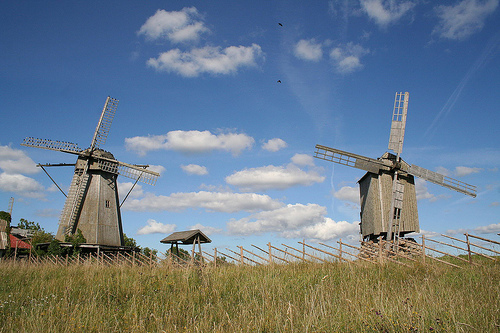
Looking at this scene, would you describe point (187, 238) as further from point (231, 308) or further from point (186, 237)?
point (231, 308)

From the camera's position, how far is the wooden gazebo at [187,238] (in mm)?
18666

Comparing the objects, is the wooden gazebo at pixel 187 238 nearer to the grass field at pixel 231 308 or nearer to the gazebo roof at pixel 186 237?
the gazebo roof at pixel 186 237

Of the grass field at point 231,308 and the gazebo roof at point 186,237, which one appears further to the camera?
the gazebo roof at point 186,237

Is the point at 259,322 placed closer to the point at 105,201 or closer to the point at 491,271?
the point at 491,271

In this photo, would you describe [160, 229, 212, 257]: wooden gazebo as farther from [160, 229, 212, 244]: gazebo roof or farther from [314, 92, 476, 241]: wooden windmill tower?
[314, 92, 476, 241]: wooden windmill tower

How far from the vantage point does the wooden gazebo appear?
1867cm

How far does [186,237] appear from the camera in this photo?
1853cm

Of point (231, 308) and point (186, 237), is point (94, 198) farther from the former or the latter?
point (231, 308)

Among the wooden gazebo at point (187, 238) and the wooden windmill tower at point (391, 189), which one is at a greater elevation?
the wooden windmill tower at point (391, 189)

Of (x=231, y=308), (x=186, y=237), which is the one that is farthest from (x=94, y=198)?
(x=231, y=308)

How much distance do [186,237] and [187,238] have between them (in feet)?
0.33

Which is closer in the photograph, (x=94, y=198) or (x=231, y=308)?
Answer: (x=231, y=308)

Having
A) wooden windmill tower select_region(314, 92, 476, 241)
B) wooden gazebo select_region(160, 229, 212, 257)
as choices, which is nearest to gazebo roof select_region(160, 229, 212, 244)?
wooden gazebo select_region(160, 229, 212, 257)

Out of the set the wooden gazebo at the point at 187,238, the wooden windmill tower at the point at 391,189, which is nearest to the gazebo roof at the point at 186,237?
the wooden gazebo at the point at 187,238
